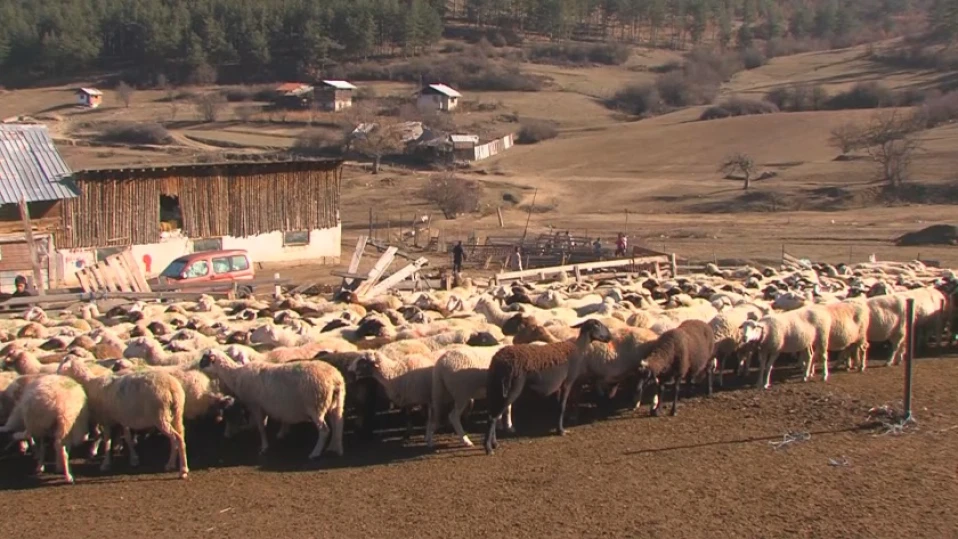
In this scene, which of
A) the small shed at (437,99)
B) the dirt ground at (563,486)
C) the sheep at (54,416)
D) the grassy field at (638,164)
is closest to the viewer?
the dirt ground at (563,486)

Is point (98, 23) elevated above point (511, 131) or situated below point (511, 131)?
above

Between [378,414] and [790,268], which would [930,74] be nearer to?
[790,268]

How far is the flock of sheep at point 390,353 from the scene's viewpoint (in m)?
12.0

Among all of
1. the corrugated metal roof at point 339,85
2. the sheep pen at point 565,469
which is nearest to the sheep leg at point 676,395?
the sheep pen at point 565,469

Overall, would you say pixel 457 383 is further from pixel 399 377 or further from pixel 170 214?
pixel 170 214

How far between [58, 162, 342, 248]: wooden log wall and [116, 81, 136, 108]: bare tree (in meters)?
81.5

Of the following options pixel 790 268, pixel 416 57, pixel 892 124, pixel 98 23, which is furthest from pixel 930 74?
pixel 98 23

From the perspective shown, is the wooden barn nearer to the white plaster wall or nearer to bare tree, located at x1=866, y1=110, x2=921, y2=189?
the white plaster wall

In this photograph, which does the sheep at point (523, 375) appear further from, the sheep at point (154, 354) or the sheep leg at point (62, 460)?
the sheep leg at point (62, 460)

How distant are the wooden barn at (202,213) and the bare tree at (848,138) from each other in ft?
149

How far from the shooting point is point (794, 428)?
13.1 metres

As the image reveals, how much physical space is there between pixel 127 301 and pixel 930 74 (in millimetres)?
106511

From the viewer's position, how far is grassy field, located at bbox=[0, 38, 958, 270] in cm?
4584

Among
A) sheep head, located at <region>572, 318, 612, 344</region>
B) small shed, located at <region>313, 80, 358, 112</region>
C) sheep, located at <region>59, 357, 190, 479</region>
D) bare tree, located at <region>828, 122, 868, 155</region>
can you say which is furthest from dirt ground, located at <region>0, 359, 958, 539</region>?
small shed, located at <region>313, 80, 358, 112</region>
